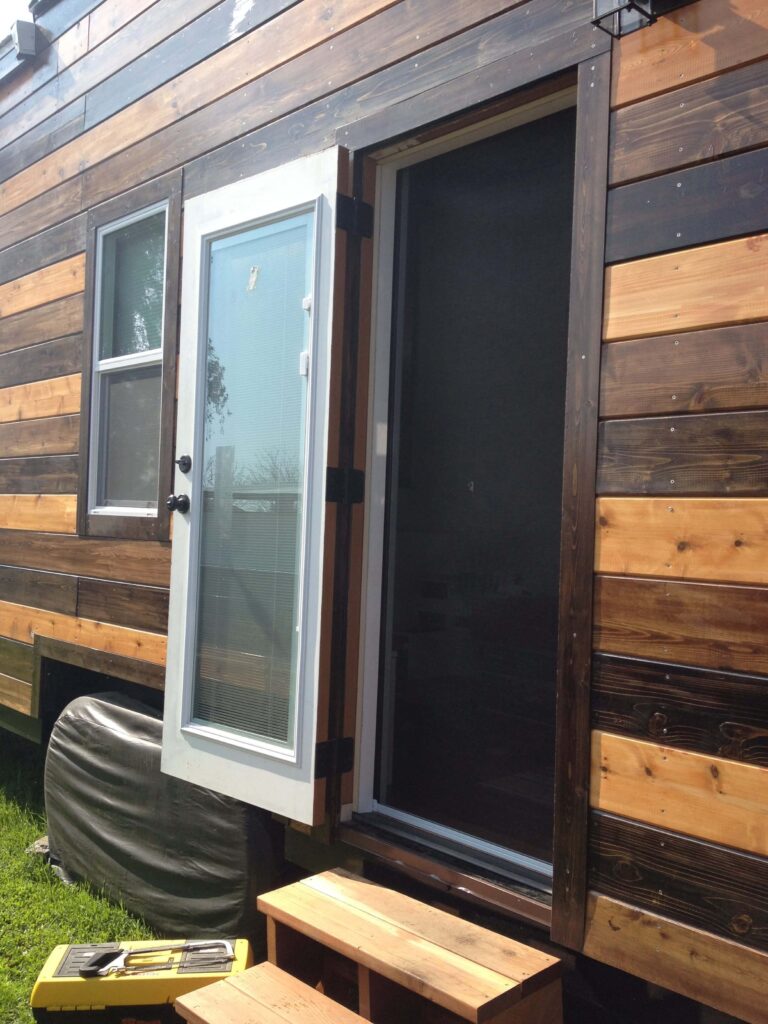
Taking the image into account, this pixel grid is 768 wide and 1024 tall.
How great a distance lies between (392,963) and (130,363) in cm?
246

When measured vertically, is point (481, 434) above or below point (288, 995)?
above

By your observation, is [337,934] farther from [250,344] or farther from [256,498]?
[250,344]

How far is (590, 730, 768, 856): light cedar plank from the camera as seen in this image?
69.6 inches

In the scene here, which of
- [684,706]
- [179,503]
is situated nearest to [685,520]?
[684,706]

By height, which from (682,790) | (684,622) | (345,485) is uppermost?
(345,485)

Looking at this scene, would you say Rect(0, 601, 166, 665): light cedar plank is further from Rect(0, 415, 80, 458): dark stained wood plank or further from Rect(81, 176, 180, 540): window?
Rect(0, 415, 80, 458): dark stained wood plank

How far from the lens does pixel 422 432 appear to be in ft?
13.3

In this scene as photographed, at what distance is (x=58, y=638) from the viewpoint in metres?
4.12

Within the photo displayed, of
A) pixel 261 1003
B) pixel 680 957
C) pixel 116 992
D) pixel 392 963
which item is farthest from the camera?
pixel 116 992

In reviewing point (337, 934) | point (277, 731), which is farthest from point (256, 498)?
point (337, 934)

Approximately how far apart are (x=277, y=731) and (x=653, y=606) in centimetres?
128

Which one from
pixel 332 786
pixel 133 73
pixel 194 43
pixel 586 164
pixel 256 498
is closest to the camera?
pixel 586 164

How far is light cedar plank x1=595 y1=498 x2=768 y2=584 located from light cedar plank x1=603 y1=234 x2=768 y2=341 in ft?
1.13

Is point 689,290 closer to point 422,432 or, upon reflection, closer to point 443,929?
point 443,929
